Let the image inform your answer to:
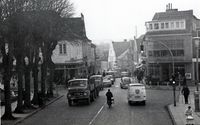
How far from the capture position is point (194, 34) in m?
71.2

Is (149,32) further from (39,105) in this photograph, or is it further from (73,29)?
(39,105)

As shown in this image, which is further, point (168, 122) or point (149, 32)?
point (149, 32)

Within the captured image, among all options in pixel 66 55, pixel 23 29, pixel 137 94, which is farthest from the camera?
pixel 66 55

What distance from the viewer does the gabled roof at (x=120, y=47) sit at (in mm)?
155125

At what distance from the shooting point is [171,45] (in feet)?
229

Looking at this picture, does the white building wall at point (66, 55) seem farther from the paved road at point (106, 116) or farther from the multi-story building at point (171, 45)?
the paved road at point (106, 116)

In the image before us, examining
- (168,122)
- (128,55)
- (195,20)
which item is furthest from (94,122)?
(128,55)

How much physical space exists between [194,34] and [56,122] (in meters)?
47.9

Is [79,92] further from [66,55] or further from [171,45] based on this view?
[66,55]

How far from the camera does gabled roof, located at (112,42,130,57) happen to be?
155 m

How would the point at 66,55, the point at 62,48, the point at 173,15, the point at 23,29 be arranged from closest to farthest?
1. the point at 23,29
2. the point at 173,15
3. the point at 66,55
4. the point at 62,48

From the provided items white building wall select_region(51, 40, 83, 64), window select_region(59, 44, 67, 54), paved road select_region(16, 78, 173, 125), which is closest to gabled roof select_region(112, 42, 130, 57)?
white building wall select_region(51, 40, 83, 64)

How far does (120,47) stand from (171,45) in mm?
87692

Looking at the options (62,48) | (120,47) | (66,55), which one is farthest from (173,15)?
(120,47)
